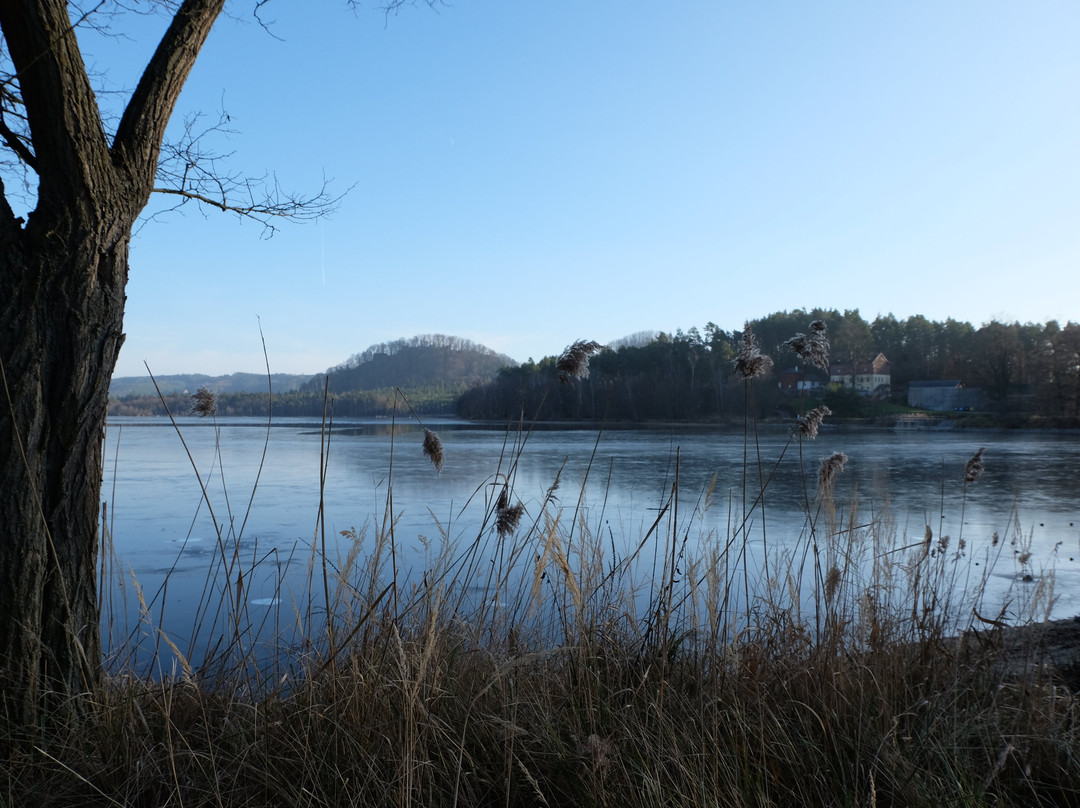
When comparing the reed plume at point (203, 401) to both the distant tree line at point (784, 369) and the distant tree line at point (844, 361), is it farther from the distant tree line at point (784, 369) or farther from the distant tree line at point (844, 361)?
the distant tree line at point (844, 361)

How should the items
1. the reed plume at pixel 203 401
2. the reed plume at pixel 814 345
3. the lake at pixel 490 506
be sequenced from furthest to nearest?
the lake at pixel 490 506
the reed plume at pixel 814 345
the reed plume at pixel 203 401

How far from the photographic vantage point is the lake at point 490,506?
5.35m

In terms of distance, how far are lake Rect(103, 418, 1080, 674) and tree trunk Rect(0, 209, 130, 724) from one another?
0.84ft

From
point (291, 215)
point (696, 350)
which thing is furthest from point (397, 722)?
point (696, 350)

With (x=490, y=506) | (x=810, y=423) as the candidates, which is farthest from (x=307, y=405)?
(x=810, y=423)

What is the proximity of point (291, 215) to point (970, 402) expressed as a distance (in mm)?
46995

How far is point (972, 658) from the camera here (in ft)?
10.0

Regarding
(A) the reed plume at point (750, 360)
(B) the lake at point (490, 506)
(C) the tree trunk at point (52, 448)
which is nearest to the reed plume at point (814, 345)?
(A) the reed plume at point (750, 360)

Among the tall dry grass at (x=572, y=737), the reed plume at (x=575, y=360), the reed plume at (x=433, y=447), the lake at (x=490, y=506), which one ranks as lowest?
the lake at (x=490, y=506)

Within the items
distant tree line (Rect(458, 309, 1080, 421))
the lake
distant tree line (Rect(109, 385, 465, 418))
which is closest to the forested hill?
distant tree line (Rect(109, 385, 465, 418))

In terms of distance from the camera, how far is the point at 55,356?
90.0 inches

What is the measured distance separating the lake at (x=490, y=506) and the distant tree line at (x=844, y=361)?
10032 millimetres

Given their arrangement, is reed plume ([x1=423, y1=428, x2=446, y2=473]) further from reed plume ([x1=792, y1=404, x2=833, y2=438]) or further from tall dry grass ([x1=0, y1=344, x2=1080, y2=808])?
reed plume ([x1=792, y1=404, x2=833, y2=438])

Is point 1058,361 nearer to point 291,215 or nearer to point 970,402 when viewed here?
point 970,402
